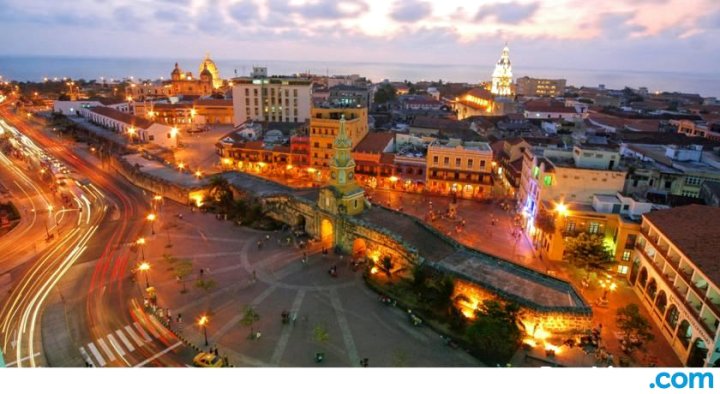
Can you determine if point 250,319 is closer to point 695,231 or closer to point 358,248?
point 358,248

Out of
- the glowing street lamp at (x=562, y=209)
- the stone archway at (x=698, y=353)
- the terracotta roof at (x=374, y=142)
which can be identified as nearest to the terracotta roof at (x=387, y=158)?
the terracotta roof at (x=374, y=142)

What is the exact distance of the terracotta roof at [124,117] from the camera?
93.6m

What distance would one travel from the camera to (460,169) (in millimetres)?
62406

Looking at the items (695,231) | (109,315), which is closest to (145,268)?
(109,315)

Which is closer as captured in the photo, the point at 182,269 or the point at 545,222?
the point at 182,269

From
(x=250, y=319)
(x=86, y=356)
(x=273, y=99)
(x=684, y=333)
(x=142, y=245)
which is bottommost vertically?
(x=86, y=356)

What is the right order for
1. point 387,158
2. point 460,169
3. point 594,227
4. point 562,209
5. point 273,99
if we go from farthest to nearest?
1. point 273,99
2. point 387,158
3. point 460,169
4. point 562,209
5. point 594,227

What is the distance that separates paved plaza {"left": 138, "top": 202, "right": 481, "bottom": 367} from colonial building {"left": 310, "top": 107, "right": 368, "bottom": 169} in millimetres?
22815

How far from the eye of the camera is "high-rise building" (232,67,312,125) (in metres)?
106

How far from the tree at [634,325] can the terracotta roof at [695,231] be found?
4776 mm

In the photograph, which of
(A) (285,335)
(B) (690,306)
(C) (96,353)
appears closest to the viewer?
(B) (690,306)

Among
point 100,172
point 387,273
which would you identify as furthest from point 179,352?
point 100,172

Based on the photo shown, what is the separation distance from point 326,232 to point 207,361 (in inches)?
850

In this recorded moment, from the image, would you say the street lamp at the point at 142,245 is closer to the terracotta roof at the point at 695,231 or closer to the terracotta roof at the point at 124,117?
the terracotta roof at the point at 695,231
